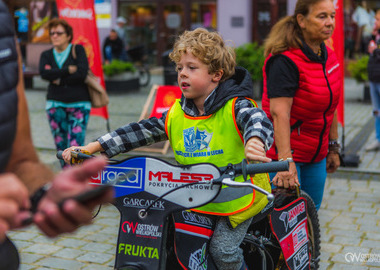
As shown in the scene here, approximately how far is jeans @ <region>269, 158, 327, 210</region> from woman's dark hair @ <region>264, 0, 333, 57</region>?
0.79m

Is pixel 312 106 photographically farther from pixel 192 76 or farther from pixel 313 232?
pixel 192 76

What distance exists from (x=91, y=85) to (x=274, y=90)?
3726 mm

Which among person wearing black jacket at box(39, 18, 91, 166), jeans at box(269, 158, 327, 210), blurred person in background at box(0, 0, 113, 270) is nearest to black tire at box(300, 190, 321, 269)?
jeans at box(269, 158, 327, 210)

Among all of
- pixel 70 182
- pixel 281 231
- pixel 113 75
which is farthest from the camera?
pixel 113 75

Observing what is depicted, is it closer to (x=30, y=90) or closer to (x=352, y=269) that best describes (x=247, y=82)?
(x=352, y=269)

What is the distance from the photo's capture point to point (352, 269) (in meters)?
4.31

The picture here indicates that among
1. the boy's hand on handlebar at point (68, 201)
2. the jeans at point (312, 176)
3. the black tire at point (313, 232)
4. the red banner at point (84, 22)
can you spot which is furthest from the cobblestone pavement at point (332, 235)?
the boy's hand on handlebar at point (68, 201)

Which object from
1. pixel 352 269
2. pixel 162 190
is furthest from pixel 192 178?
pixel 352 269

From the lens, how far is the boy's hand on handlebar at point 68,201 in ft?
4.15

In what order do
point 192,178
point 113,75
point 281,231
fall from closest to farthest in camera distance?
point 192,178
point 281,231
point 113,75

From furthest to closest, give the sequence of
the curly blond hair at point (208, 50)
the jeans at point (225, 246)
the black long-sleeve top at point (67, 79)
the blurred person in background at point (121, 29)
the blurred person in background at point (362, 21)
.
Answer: the blurred person in background at point (121, 29) → the blurred person in background at point (362, 21) → the black long-sleeve top at point (67, 79) → the curly blond hair at point (208, 50) → the jeans at point (225, 246)

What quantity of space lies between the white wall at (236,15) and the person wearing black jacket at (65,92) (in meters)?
14.8

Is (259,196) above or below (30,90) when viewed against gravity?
above

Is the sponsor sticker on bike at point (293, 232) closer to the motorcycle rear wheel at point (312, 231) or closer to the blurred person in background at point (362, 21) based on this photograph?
the motorcycle rear wheel at point (312, 231)
